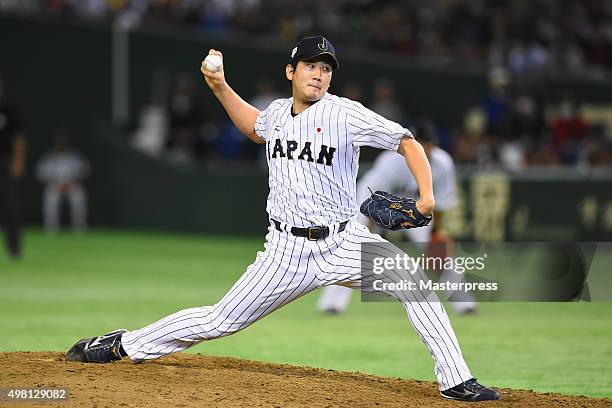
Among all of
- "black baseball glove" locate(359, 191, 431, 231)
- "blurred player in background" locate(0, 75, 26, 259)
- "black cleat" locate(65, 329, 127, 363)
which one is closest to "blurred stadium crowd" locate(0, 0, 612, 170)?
"blurred player in background" locate(0, 75, 26, 259)

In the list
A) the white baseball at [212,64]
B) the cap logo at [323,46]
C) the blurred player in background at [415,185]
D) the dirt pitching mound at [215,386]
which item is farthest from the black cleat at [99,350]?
the blurred player in background at [415,185]

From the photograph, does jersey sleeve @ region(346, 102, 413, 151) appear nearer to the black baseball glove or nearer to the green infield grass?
the black baseball glove

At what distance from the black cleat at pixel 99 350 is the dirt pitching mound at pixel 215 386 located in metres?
0.07

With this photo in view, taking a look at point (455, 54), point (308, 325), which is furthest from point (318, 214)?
point (455, 54)

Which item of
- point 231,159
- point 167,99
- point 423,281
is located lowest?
point 423,281

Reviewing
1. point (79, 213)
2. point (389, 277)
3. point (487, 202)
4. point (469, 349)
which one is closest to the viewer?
point (389, 277)

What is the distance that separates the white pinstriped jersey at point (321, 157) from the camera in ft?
21.7

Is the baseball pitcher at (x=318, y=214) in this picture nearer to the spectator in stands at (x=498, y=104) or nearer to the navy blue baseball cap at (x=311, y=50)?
Answer: the navy blue baseball cap at (x=311, y=50)

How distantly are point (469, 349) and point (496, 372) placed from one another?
1149 millimetres

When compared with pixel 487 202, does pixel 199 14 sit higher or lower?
higher

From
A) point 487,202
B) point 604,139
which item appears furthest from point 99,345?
point 604,139

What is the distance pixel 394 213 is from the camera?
643 centimetres

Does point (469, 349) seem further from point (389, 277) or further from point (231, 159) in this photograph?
point (231, 159)

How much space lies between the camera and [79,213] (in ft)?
80.6
